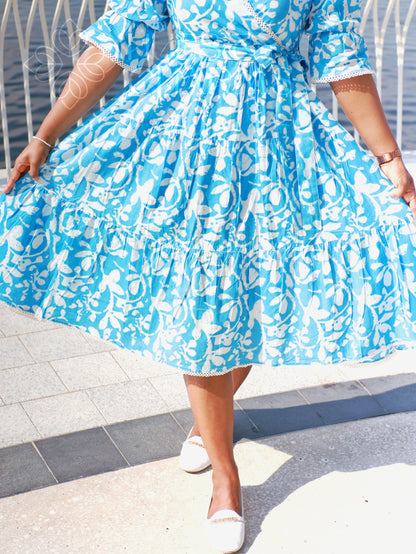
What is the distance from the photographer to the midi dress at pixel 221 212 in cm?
190

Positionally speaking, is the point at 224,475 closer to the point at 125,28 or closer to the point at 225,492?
the point at 225,492

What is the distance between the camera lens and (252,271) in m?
1.92

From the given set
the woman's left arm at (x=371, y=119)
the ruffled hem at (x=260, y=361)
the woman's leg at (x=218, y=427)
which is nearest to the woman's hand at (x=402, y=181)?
the woman's left arm at (x=371, y=119)

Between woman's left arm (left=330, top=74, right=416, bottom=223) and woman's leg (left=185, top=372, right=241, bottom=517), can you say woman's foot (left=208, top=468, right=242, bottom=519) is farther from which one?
woman's left arm (left=330, top=74, right=416, bottom=223)

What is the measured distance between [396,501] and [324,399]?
23.2 inches

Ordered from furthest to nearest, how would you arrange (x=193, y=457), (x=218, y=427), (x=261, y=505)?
(x=193, y=457), (x=261, y=505), (x=218, y=427)

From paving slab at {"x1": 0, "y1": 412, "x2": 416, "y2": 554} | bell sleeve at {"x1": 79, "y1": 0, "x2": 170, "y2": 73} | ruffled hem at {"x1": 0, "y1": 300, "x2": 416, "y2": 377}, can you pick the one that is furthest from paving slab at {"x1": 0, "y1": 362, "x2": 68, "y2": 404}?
bell sleeve at {"x1": 79, "y1": 0, "x2": 170, "y2": 73}

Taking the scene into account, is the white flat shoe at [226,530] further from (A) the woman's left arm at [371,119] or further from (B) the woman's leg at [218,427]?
(A) the woman's left arm at [371,119]

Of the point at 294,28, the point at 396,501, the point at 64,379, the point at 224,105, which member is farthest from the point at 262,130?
the point at 64,379

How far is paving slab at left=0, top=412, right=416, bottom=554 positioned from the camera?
6.75 ft

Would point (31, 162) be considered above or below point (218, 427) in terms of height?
above

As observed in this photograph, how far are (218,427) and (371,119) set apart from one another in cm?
94

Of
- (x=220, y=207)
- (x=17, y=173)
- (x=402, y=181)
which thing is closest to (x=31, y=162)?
(x=17, y=173)

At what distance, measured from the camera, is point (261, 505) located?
2.22 metres
